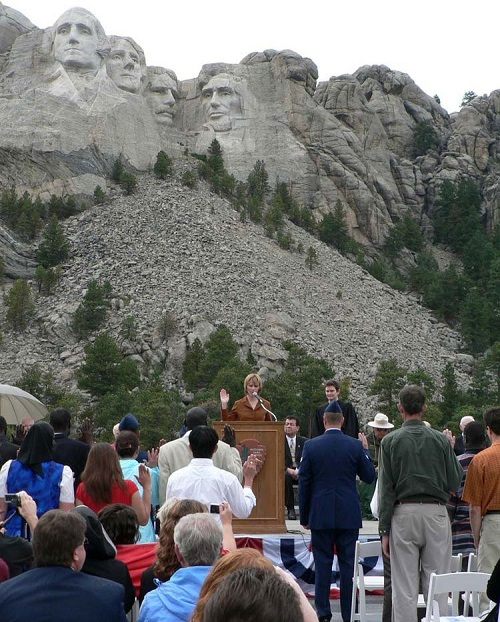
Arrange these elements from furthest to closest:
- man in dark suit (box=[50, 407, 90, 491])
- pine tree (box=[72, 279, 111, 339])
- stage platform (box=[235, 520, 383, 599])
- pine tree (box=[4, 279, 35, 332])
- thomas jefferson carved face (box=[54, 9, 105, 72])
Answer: thomas jefferson carved face (box=[54, 9, 105, 72]) < pine tree (box=[4, 279, 35, 332]) < pine tree (box=[72, 279, 111, 339]) < stage platform (box=[235, 520, 383, 599]) < man in dark suit (box=[50, 407, 90, 491])

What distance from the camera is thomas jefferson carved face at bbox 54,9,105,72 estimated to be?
76375 mm

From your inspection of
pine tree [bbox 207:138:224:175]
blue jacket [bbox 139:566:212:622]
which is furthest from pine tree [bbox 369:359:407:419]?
blue jacket [bbox 139:566:212:622]

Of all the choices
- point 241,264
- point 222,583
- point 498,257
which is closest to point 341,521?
point 222,583

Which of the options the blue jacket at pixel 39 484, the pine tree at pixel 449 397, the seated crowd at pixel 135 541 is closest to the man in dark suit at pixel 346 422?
the seated crowd at pixel 135 541

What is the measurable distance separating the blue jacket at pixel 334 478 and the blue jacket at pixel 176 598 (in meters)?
4.22

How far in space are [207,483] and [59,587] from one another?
9.32 ft

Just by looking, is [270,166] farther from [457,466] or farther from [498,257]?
[457,466]

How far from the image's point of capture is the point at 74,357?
196ft

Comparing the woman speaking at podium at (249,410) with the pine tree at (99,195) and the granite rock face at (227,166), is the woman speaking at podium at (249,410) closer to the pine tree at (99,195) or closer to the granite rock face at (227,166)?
the granite rock face at (227,166)

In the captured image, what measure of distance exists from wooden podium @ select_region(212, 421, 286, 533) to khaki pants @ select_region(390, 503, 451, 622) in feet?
10.5

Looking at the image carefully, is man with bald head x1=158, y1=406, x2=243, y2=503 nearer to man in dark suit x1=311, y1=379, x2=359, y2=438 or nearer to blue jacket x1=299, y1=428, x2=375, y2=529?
blue jacket x1=299, y1=428, x2=375, y2=529

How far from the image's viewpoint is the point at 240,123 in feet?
272

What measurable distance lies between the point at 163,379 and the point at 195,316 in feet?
18.0

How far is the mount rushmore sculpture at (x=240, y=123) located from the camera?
7500 cm
